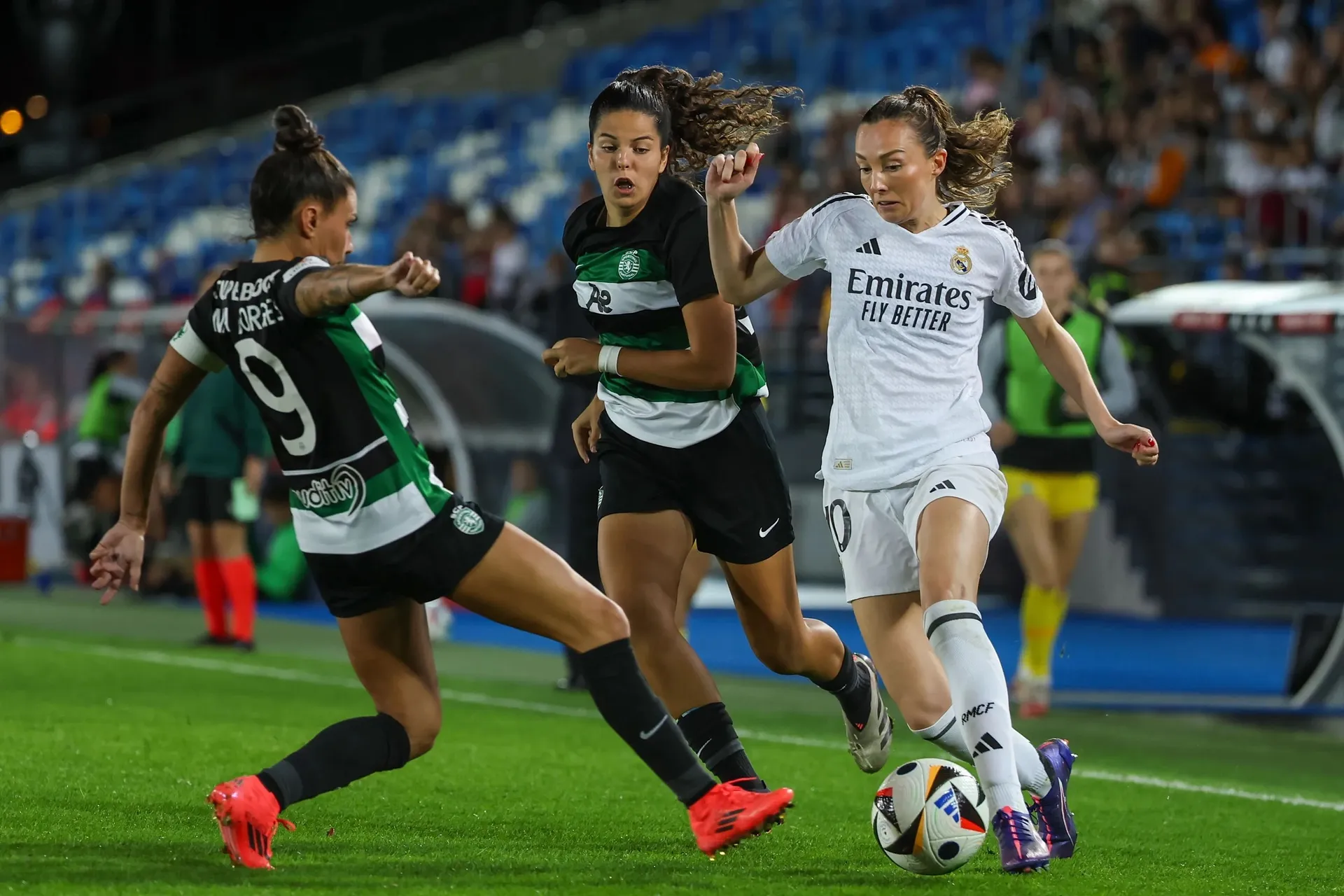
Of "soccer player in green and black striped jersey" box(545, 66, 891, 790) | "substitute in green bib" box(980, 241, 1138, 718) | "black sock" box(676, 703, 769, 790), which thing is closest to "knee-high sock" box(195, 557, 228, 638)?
"substitute in green bib" box(980, 241, 1138, 718)

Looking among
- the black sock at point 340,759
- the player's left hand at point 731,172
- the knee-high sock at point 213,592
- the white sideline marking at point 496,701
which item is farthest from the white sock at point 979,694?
the knee-high sock at point 213,592

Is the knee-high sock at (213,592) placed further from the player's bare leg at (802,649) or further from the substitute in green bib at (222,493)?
the player's bare leg at (802,649)

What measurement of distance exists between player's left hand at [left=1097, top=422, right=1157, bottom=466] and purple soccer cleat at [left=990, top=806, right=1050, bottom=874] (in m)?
1.07

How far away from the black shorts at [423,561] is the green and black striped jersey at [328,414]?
2 cm

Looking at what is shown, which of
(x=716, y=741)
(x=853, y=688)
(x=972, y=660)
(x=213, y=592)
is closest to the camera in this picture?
(x=972, y=660)

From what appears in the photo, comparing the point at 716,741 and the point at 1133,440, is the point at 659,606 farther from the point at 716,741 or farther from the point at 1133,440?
the point at 1133,440


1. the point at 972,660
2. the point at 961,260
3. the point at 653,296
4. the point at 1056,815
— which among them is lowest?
the point at 1056,815

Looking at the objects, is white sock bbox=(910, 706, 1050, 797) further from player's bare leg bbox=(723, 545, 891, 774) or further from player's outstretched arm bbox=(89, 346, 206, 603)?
player's outstretched arm bbox=(89, 346, 206, 603)

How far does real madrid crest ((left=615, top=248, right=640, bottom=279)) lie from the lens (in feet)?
18.6

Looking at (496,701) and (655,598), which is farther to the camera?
(496,701)

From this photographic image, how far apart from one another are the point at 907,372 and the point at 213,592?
299 inches

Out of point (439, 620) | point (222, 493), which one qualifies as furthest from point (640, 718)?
point (439, 620)

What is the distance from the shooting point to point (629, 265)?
5.68 m

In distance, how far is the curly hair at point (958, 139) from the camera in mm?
5430
